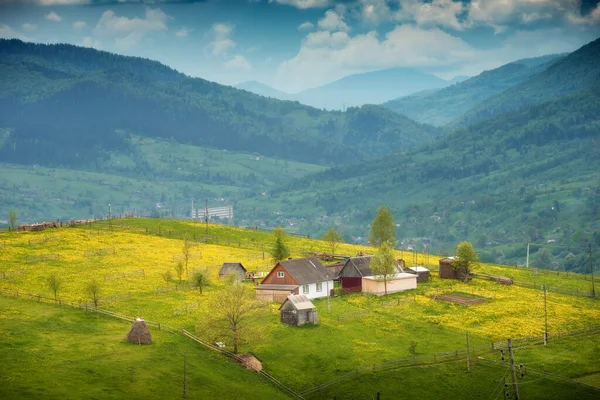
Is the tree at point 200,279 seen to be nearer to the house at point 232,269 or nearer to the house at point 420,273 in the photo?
the house at point 232,269

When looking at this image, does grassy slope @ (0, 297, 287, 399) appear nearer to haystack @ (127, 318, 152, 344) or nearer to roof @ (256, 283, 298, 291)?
haystack @ (127, 318, 152, 344)

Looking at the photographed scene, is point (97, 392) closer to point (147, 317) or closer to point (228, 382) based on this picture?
point (228, 382)

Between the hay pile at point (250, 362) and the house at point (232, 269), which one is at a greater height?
the house at point (232, 269)

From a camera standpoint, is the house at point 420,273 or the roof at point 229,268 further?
the house at point 420,273

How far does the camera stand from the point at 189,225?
171125 mm

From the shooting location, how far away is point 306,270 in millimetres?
111562

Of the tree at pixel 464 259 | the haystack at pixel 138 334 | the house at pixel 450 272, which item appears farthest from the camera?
the house at pixel 450 272

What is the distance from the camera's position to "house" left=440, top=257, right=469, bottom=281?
128 meters

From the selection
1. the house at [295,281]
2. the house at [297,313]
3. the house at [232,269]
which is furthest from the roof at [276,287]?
the house at [297,313]

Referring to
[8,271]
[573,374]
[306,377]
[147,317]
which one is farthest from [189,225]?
[573,374]

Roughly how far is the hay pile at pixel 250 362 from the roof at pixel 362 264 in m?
38.0

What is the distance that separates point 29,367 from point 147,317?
2256cm

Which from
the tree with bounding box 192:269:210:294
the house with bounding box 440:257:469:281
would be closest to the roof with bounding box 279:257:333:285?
the tree with bounding box 192:269:210:294

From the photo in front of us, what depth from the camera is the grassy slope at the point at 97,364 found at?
65.2 metres
